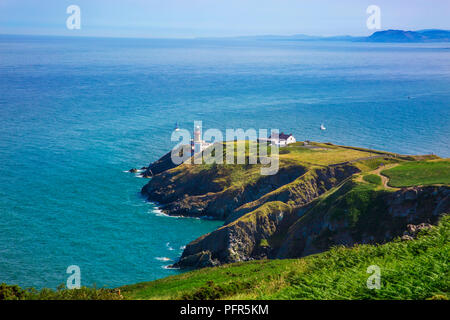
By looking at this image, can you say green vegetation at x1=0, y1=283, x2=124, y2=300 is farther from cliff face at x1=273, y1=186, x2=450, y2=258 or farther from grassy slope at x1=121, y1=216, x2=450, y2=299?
cliff face at x1=273, y1=186, x2=450, y2=258

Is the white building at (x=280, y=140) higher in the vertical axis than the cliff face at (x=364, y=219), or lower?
higher

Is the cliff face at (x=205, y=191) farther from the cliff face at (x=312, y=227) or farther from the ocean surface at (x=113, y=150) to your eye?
the cliff face at (x=312, y=227)

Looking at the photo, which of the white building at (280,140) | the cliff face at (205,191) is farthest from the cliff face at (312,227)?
the white building at (280,140)

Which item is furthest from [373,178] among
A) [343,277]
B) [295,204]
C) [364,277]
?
[364,277]

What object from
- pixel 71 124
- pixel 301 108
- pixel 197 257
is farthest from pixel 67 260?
pixel 301 108

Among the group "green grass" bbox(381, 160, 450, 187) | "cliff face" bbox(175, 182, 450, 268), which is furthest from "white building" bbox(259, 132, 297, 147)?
"green grass" bbox(381, 160, 450, 187)

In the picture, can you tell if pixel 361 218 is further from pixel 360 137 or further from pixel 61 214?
pixel 360 137
